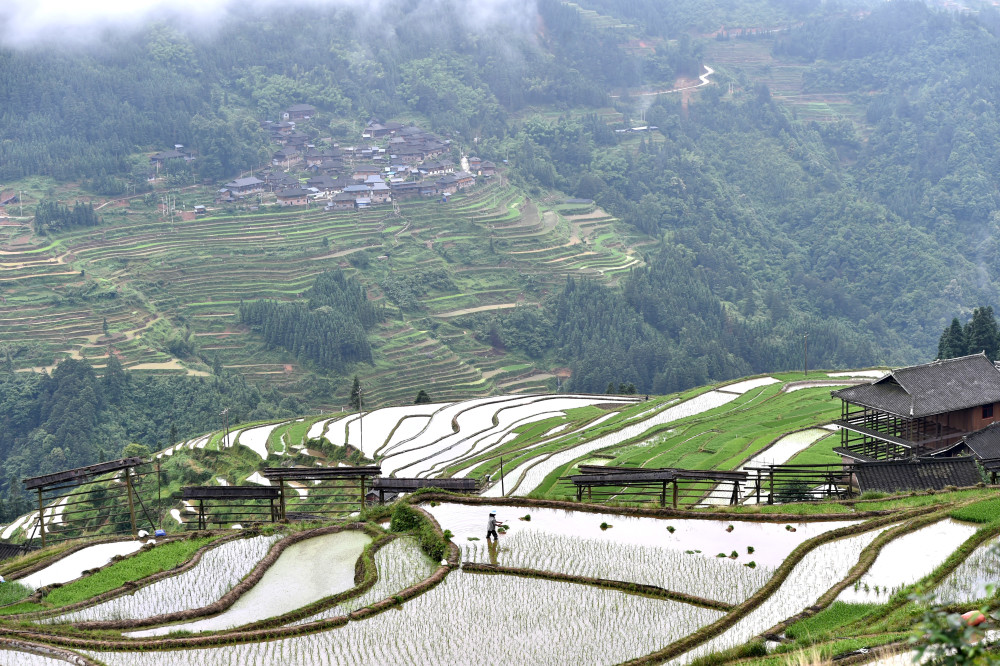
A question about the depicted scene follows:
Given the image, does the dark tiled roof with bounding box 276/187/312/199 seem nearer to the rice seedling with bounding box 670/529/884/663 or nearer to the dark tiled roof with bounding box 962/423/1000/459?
the dark tiled roof with bounding box 962/423/1000/459

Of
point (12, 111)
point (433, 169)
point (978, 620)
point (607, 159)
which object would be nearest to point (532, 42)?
point (607, 159)

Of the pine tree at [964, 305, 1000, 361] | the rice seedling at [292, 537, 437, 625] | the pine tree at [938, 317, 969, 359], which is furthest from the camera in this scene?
the pine tree at [938, 317, 969, 359]

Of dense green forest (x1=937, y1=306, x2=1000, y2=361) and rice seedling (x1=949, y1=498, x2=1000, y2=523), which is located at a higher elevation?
dense green forest (x1=937, y1=306, x2=1000, y2=361)

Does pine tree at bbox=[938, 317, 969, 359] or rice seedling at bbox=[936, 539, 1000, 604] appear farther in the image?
pine tree at bbox=[938, 317, 969, 359]

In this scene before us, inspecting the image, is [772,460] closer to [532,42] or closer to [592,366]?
[592,366]

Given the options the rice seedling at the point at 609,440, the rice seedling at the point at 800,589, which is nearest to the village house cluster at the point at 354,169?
the rice seedling at the point at 609,440

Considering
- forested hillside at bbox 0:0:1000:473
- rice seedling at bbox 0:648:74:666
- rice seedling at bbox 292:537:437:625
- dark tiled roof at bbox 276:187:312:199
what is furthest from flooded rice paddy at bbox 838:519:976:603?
dark tiled roof at bbox 276:187:312:199
